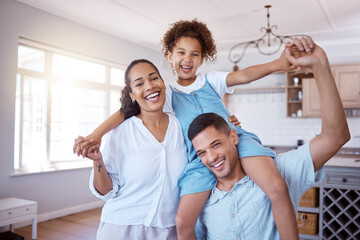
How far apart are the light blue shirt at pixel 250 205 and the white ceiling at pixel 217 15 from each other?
3.32 metres

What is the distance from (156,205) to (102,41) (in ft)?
15.7

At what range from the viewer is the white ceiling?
14.8ft

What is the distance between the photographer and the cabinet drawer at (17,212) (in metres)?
3.66

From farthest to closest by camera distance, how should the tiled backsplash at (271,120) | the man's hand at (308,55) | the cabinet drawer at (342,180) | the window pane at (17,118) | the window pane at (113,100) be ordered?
the tiled backsplash at (271,120) → the window pane at (113,100) → the window pane at (17,118) → the cabinet drawer at (342,180) → the man's hand at (308,55)

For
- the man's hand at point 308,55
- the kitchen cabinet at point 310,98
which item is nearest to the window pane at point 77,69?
the kitchen cabinet at point 310,98

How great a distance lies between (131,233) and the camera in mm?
1518

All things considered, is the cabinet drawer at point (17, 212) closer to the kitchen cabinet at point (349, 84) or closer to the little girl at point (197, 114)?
the little girl at point (197, 114)

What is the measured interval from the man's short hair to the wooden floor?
2.97 meters

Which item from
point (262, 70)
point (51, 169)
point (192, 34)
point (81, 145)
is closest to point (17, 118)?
point (51, 169)

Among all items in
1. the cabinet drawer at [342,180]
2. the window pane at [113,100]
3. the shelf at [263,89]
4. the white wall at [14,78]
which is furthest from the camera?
the shelf at [263,89]

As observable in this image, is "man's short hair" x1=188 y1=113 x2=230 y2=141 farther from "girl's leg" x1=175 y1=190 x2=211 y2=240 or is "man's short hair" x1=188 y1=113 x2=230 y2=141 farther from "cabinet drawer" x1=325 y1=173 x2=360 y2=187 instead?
"cabinet drawer" x1=325 y1=173 x2=360 y2=187

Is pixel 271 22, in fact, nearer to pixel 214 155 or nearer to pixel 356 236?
pixel 356 236

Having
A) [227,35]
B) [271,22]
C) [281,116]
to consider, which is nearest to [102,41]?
[227,35]

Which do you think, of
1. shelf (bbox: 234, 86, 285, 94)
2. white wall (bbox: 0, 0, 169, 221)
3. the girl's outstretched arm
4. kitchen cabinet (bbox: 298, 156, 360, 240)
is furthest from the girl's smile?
shelf (bbox: 234, 86, 285, 94)
